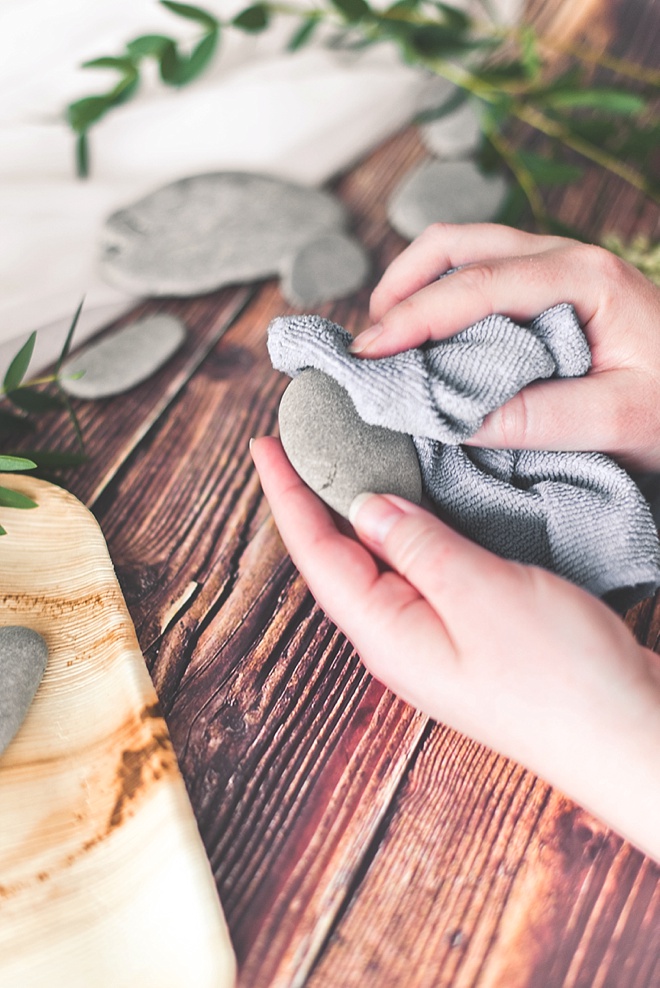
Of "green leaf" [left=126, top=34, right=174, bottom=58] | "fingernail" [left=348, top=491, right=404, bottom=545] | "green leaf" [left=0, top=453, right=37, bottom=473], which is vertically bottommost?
"green leaf" [left=0, top=453, right=37, bottom=473]

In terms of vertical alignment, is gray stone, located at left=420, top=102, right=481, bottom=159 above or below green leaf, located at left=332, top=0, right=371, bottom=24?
below

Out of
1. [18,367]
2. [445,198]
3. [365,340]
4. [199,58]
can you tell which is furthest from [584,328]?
[199,58]

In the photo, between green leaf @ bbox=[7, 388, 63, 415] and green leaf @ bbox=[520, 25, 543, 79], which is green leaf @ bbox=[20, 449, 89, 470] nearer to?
green leaf @ bbox=[7, 388, 63, 415]

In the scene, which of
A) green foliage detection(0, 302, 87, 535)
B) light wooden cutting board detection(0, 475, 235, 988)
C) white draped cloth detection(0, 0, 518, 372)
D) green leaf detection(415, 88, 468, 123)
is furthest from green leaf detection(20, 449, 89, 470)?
green leaf detection(415, 88, 468, 123)

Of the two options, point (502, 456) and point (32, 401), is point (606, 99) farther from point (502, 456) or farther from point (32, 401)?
point (32, 401)

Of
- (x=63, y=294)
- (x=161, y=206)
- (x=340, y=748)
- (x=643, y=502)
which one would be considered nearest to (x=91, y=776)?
(x=340, y=748)

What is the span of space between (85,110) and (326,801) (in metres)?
0.89

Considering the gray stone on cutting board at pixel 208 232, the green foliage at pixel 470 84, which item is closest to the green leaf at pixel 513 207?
the green foliage at pixel 470 84

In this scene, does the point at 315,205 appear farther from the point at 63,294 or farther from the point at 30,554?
the point at 30,554

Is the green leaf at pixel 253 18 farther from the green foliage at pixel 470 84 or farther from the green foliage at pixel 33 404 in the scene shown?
the green foliage at pixel 33 404

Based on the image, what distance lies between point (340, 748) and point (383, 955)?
0.16 meters

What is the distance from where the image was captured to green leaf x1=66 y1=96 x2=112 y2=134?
932mm

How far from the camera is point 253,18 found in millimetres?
977

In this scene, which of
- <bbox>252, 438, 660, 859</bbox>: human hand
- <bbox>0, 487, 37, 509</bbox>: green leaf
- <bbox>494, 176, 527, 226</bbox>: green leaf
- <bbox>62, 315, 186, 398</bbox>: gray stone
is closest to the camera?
<bbox>252, 438, 660, 859</bbox>: human hand
